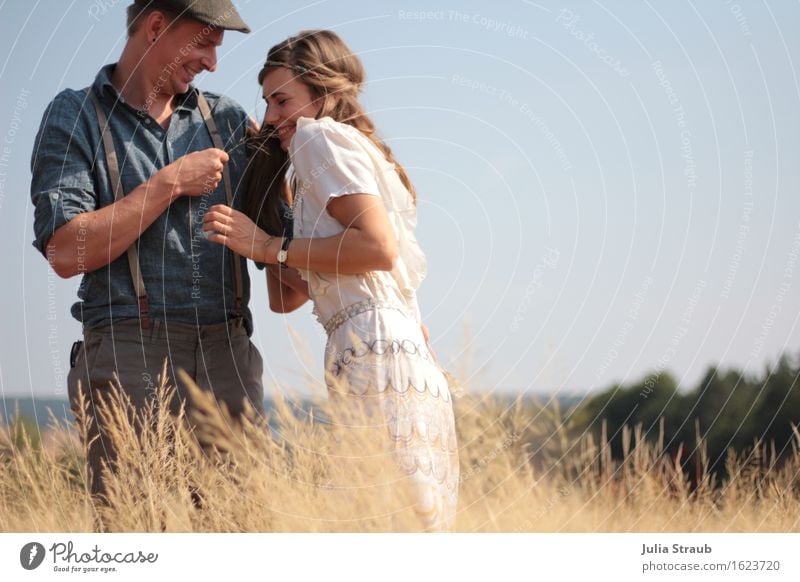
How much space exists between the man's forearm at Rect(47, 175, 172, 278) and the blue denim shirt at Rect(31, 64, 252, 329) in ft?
0.20

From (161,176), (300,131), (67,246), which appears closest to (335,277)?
(300,131)

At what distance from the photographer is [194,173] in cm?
436

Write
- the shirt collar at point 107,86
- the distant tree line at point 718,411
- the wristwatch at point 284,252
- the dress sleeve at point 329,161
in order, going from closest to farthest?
the dress sleeve at point 329,161 → the wristwatch at point 284,252 → the shirt collar at point 107,86 → the distant tree line at point 718,411

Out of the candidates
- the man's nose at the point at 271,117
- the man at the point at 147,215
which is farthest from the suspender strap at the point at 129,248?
the man's nose at the point at 271,117

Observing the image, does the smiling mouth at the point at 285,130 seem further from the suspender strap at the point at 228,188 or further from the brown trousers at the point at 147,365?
the brown trousers at the point at 147,365

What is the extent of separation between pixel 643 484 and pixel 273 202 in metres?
3.09

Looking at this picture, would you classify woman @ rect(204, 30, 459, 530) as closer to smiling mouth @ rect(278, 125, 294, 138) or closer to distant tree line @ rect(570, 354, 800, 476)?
smiling mouth @ rect(278, 125, 294, 138)

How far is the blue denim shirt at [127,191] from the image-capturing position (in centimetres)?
432

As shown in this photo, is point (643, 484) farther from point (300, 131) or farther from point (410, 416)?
point (300, 131)

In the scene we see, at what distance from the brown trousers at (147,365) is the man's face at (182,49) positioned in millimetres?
1170

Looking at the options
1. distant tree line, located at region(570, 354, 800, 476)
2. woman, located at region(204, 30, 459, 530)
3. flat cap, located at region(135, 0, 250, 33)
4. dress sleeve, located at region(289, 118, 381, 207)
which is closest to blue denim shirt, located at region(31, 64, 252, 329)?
woman, located at region(204, 30, 459, 530)

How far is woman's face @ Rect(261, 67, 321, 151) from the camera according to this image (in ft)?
13.7

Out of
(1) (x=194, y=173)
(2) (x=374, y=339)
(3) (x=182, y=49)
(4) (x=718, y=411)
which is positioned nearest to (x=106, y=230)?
(1) (x=194, y=173)
